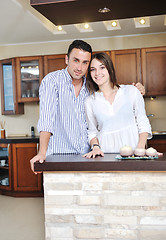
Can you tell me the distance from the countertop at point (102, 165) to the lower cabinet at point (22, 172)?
325cm

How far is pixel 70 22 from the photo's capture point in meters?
3.44

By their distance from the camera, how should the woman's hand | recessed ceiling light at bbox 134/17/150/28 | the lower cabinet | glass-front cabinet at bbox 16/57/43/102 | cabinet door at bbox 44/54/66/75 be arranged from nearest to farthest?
the woman's hand → recessed ceiling light at bbox 134/17/150/28 → the lower cabinet → cabinet door at bbox 44/54/66/75 → glass-front cabinet at bbox 16/57/43/102

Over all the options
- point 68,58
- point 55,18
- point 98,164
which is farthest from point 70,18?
→ point 98,164

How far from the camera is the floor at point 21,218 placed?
11.7 feet

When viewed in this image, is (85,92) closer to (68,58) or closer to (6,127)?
(68,58)

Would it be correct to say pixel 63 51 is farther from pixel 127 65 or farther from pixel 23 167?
pixel 23 167

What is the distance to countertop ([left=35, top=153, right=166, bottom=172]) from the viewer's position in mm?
1903

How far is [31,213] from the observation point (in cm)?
435

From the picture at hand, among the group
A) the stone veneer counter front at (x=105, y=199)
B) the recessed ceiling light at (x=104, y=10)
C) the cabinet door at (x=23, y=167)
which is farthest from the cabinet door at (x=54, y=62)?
the stone veneer counter front at (x=105, y=199)

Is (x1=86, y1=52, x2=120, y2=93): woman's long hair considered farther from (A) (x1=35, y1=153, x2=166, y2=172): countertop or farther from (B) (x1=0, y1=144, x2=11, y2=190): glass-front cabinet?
(B) (x1=0, y1=144, x2=11, y2=190): glass-front cabinet

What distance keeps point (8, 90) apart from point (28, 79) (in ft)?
1.45

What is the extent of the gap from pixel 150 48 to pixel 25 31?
6.66 ft

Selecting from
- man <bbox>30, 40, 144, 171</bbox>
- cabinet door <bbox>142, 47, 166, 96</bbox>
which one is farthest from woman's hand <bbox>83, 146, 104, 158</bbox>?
cabinet door <bbox>142, 47, 166, 96</bbox>

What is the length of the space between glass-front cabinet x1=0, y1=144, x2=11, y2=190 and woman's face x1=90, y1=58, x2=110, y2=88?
3159 mm
